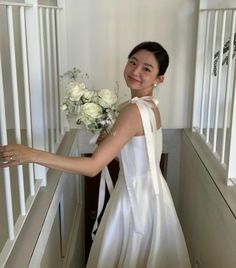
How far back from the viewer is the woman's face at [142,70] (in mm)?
1797

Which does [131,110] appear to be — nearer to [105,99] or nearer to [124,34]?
[105,99]

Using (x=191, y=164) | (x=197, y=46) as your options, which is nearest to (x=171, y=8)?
(x=197, y=46)

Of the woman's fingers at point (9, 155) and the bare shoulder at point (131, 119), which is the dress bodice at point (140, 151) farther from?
the woman's fingers at point (9, 155)

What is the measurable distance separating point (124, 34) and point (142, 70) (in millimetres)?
993

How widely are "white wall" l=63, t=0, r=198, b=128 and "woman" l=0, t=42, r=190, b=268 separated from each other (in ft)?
2.81

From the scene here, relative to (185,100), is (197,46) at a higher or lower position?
higher

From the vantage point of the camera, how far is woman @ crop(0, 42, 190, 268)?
1770 millimetres

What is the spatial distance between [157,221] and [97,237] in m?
0.36

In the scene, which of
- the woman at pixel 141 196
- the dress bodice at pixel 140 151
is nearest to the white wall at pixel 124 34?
the woman at pixel 141 196

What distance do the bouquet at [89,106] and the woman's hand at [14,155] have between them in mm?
393

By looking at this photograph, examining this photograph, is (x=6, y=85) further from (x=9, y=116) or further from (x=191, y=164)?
(x=191, y=164)

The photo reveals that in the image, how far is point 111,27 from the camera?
8.86ft

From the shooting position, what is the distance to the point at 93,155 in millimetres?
1534

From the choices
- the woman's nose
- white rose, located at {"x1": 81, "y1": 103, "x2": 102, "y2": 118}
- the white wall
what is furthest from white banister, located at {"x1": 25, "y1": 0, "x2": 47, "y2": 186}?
the white wall
